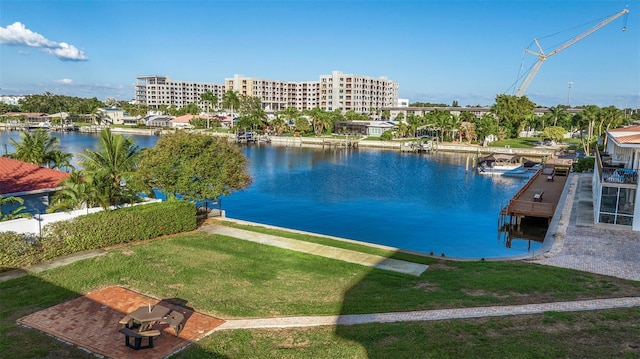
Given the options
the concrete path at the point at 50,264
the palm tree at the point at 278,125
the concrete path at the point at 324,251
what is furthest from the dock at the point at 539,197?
the palm tree at the point at 278,125

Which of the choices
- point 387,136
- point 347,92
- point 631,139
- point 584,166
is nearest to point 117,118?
point 347,92

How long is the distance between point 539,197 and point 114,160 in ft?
99.1

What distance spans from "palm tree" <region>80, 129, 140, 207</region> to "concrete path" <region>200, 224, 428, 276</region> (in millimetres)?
5577

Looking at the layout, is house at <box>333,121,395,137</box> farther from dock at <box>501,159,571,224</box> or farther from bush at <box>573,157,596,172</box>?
dock at <box>501,159,571,224</box>

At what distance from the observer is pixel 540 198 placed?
35469 millimetres

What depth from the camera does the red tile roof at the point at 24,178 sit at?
22519 millimetres

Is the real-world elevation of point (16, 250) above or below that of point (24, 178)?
below

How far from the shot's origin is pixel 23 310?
1316 cm

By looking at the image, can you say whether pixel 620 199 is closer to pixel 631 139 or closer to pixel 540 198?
pixel 631 139

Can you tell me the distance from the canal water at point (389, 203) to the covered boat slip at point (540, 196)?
6.24 ft

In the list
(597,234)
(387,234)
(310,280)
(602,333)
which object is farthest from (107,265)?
(597,234)

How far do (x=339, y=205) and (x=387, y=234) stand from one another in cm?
1024

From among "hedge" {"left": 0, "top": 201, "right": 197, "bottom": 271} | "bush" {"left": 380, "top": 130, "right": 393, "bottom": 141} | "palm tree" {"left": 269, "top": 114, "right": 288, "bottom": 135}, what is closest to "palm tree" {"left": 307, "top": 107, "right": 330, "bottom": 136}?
"palm tree" {"left": 269, "top": 114, "right": 288, "bottom": 135}

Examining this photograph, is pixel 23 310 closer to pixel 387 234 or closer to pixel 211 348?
pixel 211 348
